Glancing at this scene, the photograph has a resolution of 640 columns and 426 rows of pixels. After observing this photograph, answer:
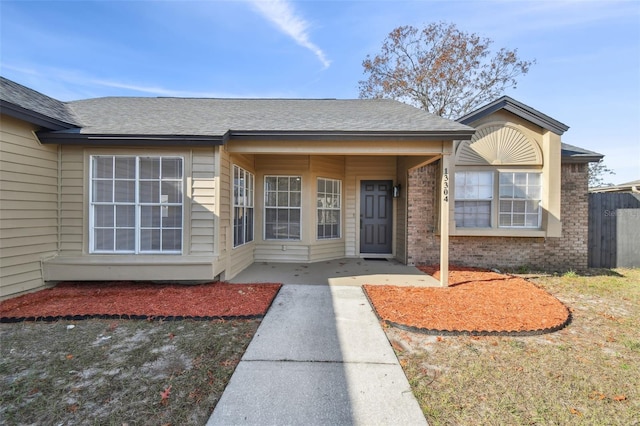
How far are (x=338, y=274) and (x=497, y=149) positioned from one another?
508 centimetres

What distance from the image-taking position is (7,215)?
4.62 m

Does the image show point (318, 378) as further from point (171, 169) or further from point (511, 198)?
point (511, 198)

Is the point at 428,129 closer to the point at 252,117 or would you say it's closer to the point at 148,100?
the point at 252,117

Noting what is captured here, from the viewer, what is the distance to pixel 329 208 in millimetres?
8406

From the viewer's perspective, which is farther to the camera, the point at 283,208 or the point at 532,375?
the point at 283,208

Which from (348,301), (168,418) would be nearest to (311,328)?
(348,301)

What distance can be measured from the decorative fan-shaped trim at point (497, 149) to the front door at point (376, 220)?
88.6 inches

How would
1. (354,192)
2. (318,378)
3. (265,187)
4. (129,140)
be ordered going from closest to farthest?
(318,378)
(129,140)
(265,187)
(354,192)

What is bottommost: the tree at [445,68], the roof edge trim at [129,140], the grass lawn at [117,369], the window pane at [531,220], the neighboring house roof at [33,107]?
the grass lawn at [117,369]

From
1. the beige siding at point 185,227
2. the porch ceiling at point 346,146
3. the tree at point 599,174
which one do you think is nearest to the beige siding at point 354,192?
the porch ceiling at point 346,146

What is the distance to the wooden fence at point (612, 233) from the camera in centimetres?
783

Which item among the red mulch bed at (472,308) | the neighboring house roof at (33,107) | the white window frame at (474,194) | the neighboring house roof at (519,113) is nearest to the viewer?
the red mulch bed at (472,308)

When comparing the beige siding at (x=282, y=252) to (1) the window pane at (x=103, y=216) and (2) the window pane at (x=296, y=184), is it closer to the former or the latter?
(2) the window pane at (x=296, y=184)

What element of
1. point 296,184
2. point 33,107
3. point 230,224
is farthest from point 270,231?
point 33,107
